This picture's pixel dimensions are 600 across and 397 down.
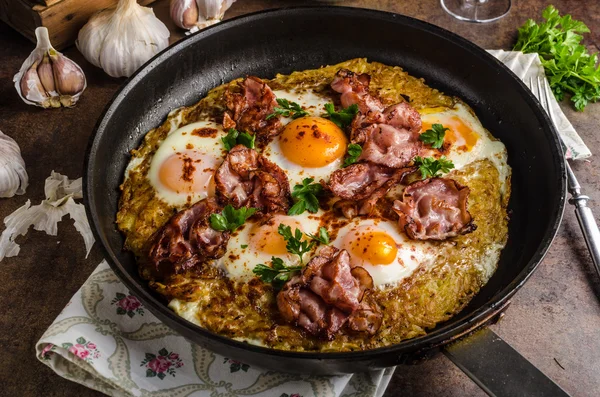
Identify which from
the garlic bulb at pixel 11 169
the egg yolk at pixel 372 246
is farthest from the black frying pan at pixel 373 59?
the garlic bulb at pixel 11 169

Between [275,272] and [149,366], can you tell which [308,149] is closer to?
[275,272]

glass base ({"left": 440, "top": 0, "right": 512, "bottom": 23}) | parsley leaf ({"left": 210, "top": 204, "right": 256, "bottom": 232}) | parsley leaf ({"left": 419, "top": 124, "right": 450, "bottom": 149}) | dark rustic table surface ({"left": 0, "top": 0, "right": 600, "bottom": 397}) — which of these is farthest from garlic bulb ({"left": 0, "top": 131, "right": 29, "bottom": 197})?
glass base ({"left": 440, "top": 0, "right": 512, "bottom": 23})

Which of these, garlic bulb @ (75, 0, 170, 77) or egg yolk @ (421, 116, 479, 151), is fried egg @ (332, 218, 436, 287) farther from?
garlic bulb @ (75, 0, 170, 77)

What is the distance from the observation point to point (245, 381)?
3.77 meters

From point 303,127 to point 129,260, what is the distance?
4.28 ft

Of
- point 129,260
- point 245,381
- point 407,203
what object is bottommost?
point 245,381

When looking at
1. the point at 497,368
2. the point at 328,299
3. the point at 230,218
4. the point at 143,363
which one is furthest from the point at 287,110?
the point at 497,368

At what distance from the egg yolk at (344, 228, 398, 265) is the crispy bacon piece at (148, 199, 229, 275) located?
71cm

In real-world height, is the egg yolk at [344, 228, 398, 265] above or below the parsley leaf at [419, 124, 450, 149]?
below

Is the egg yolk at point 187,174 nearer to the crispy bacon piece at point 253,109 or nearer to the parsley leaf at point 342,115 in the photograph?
the crispy bacon piece at point 253,109

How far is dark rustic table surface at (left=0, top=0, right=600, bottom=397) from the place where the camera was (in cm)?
387

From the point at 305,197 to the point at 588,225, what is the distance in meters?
1.84

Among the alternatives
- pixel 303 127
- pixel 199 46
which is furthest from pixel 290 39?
pixel 303 127

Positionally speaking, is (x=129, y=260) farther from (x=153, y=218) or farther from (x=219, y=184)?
(x=219, y=184)
